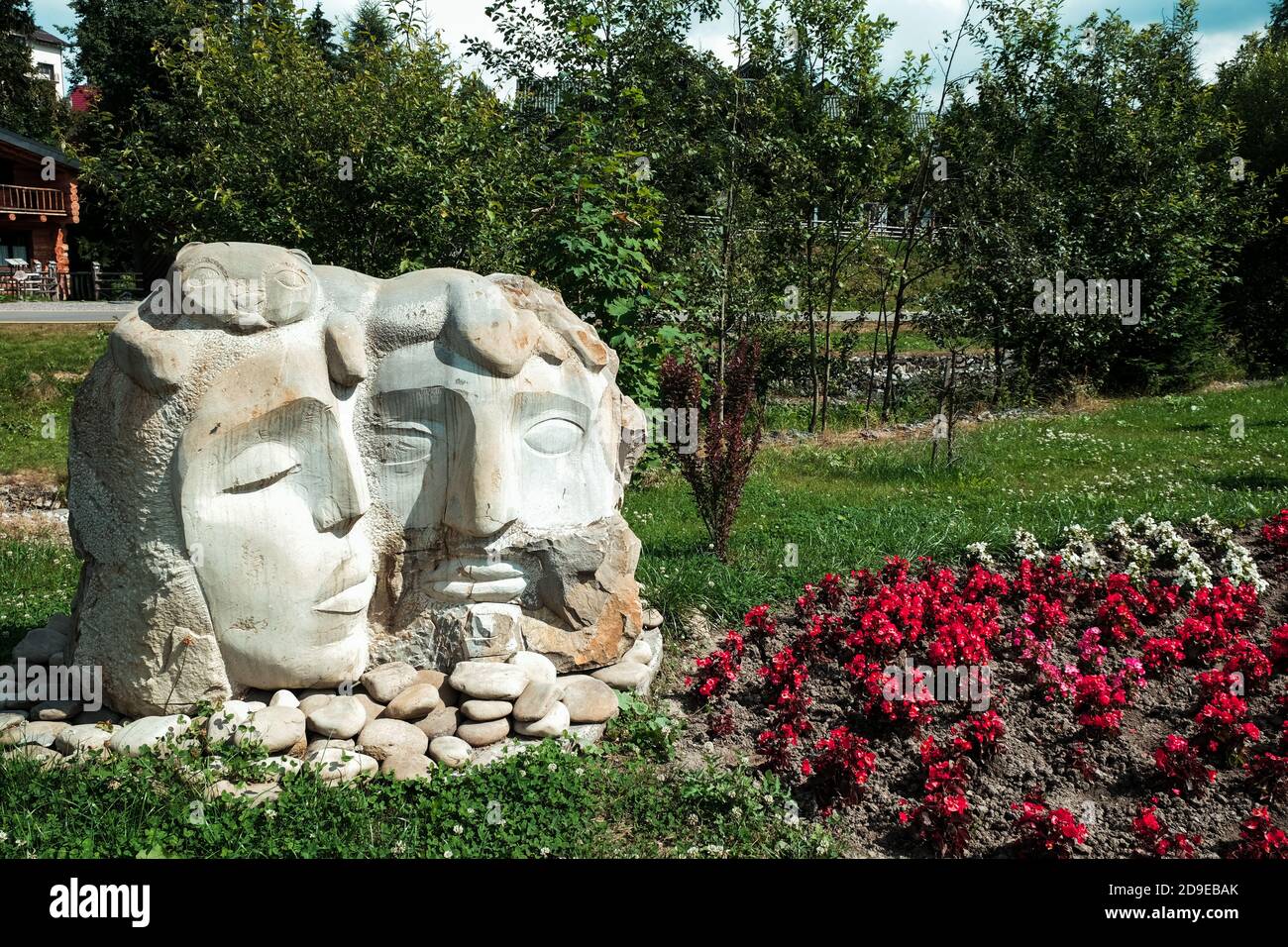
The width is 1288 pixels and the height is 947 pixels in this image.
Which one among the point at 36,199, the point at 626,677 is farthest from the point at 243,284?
the point at 36,199

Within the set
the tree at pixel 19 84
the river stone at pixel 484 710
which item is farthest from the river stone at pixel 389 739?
the tree at pixel 19 84

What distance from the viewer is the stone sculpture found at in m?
4.80

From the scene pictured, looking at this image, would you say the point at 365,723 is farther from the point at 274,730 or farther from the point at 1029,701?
the point at 1029,701

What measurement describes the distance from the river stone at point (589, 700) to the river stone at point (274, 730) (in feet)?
4.35

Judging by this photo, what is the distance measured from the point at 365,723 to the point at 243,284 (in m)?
2.13

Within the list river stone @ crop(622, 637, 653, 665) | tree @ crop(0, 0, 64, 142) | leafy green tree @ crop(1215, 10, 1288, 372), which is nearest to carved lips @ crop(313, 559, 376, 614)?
river stone @ crop(622, 637, 653, 665)

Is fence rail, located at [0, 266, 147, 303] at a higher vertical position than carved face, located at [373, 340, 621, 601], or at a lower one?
higher

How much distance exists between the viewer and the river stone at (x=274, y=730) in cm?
475

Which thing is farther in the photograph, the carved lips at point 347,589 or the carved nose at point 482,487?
the carved nose at point 482,487

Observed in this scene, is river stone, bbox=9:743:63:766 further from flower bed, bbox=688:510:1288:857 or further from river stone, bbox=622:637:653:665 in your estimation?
flower bed, bbox=688:510:1288:857

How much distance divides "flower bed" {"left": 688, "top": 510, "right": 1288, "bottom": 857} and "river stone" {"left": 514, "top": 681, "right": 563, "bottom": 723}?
→ 811 mm

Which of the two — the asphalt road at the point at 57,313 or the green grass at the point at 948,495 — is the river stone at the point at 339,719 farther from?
the asphalt road at the point at 57,313

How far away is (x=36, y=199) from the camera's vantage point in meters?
28.2

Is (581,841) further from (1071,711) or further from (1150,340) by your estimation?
(1150,340)
